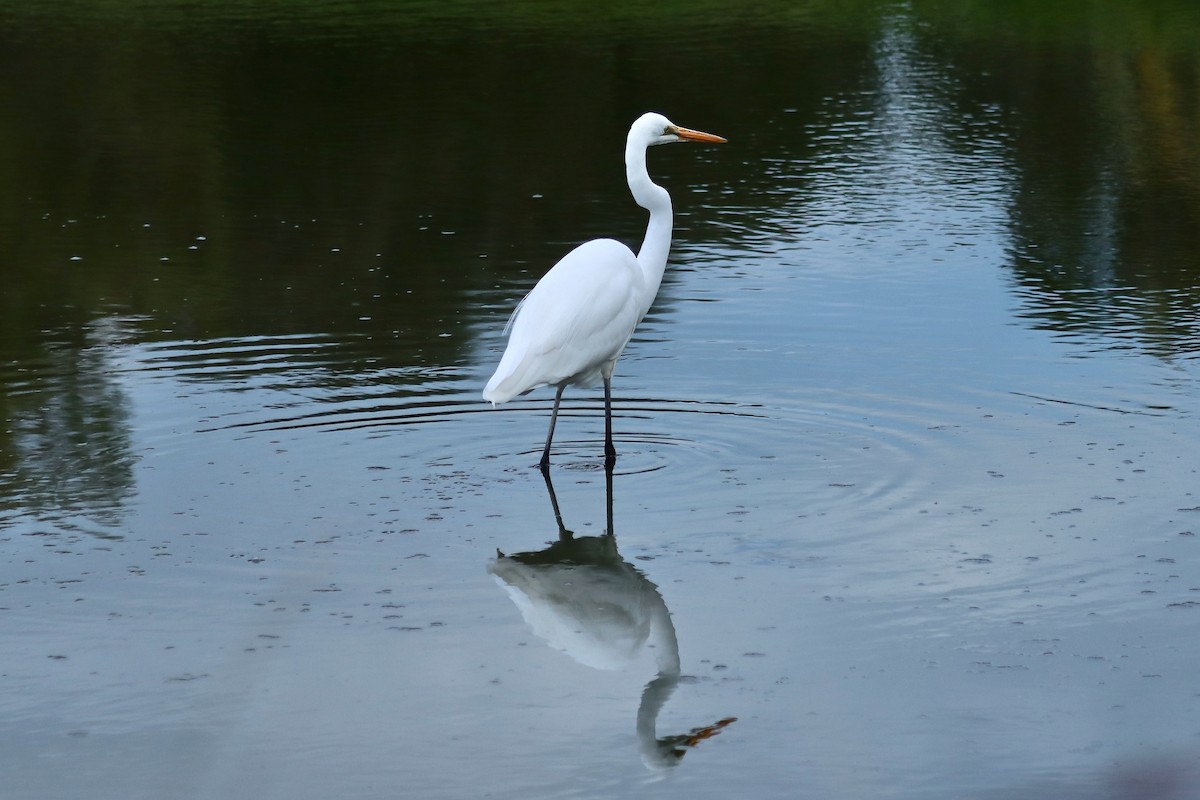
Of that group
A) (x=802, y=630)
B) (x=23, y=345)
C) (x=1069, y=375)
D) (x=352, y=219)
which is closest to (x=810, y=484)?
(x=802, y=630)

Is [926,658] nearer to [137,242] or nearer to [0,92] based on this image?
[137,242]

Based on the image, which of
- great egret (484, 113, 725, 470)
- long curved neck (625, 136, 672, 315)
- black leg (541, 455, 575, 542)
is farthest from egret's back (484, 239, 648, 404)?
black leg (541, 455, 575, 542)

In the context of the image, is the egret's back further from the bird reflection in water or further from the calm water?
the bird reflection in water

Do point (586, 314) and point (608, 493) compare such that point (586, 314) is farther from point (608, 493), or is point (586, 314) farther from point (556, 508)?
point (556, 508)

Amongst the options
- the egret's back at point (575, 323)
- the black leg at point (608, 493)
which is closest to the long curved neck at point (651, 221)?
the egret's back at point (575, 323)

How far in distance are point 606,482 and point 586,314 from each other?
0.89 metres

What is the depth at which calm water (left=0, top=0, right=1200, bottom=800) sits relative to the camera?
5.91m

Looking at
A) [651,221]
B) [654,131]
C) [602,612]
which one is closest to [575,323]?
[651,221]

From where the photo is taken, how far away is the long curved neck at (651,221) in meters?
9.72

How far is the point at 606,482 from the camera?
894cm

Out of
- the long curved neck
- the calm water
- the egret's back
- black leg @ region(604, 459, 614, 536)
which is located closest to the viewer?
the calm water

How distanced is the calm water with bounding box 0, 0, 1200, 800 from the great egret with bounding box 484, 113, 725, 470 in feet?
1.59

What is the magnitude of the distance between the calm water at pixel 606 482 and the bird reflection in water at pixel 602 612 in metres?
0.03

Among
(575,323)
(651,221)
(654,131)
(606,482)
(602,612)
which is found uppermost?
(654,131)
